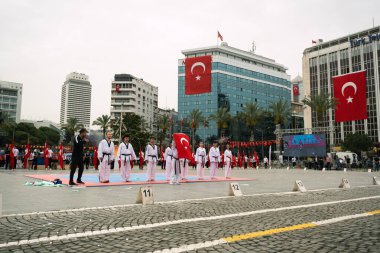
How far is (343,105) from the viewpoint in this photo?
94.4ft

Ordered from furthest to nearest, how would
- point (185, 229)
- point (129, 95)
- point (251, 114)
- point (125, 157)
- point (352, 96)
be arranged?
point (129, 95) < point (251, 114) < point (352, 96) < point (125, 157) < point (185, 229)

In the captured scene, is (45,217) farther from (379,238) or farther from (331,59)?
(331,59)

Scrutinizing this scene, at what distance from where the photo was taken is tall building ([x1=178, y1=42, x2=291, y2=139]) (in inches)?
3912

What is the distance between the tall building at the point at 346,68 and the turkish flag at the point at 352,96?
1672 inches

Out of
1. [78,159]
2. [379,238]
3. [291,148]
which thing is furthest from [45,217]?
[291,148]

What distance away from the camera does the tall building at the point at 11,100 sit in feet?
412

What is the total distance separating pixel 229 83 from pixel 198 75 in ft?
241

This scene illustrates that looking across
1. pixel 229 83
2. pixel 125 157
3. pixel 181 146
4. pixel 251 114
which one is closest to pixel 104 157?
pixel 125 157

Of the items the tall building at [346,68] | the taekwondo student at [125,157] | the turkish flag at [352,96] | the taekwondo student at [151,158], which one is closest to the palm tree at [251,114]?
the tall building at [346,68]

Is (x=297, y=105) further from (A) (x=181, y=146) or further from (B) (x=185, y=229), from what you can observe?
(B) (x=185, y=229)

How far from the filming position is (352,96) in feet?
91.9

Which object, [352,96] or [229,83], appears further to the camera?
[229,83]

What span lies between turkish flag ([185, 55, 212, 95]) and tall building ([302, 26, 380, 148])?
48.6 m

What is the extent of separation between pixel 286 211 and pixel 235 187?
3.17 meters
